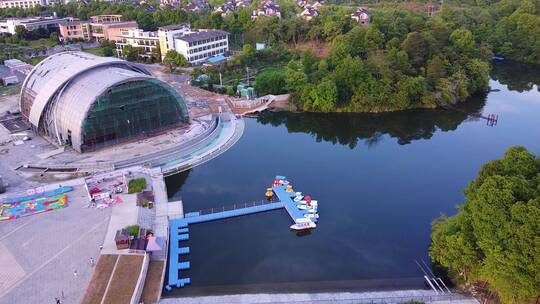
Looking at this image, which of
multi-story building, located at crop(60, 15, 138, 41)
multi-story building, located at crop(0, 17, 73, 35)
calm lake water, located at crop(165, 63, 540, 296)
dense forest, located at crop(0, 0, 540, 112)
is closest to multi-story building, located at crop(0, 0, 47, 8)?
multi-story building, located at crop(0, 17, 73, 35)

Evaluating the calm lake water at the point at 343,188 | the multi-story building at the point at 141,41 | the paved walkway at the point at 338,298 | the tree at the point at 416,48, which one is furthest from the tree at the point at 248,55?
the paved walkway at the point at 338,298

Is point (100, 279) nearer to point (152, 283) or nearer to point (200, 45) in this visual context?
point (152, 283)

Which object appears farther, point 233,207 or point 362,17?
point 362,17

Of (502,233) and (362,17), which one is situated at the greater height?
(362,17)

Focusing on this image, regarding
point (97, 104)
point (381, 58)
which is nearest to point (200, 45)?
point (381, 58)

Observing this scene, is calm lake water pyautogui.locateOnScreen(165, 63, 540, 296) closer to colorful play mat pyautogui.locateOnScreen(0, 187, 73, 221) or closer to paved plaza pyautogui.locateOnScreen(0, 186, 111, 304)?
paved plaza pyautogui.locateOnScreen(0, 186, 111, 304)

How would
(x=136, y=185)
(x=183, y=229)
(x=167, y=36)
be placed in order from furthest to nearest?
1. (x=167, y=36)
2. (x=136, y=185)
3. (x=183, y=229)

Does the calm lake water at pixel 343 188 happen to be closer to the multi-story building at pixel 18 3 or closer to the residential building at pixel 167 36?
the residential building at pixel 167 36
